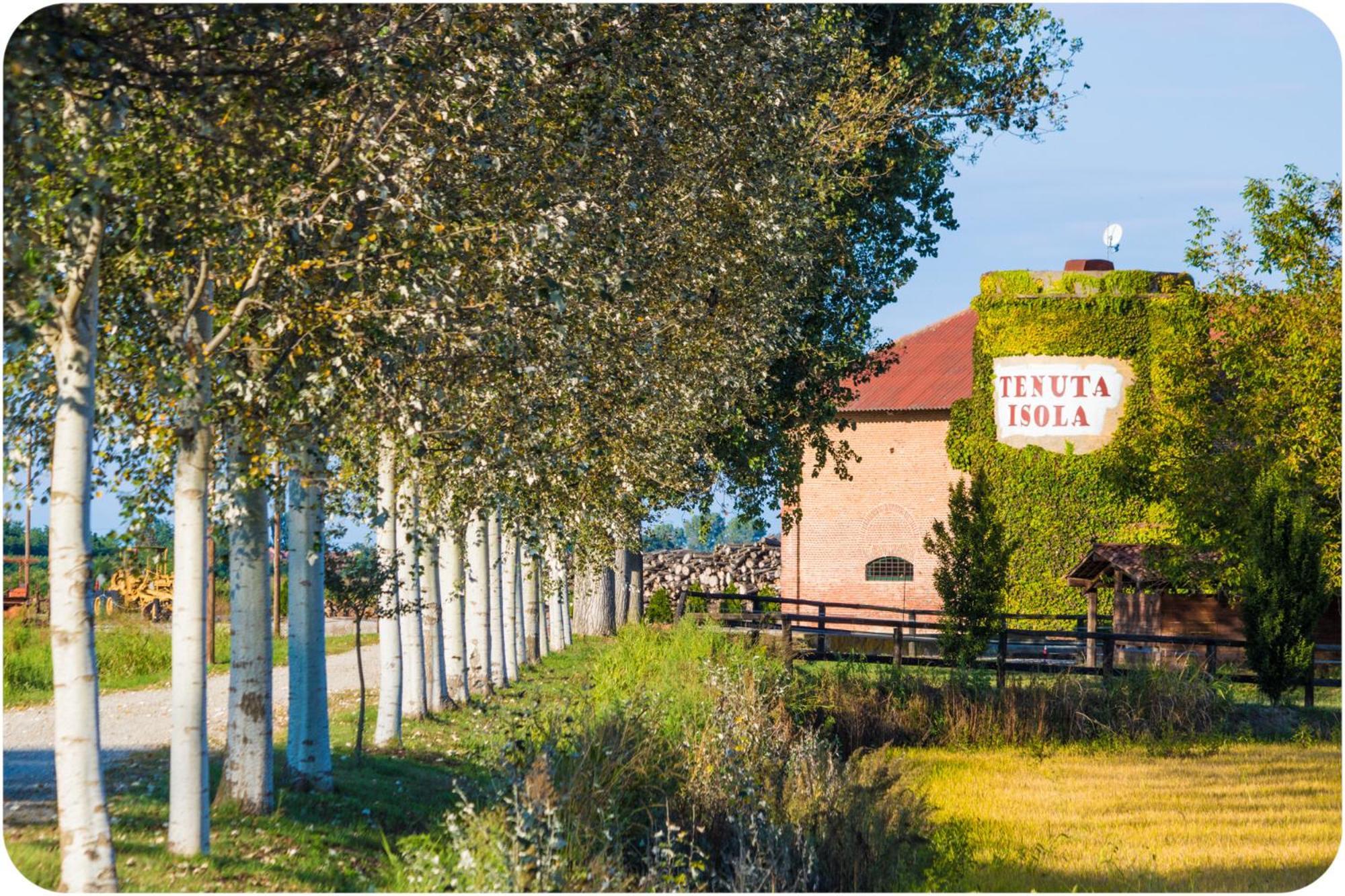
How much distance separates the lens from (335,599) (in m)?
14.4

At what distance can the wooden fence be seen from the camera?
2375cm

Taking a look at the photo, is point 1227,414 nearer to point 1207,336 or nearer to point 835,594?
point 1207,336

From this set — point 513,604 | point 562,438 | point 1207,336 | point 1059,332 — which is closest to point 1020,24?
point 1207,336

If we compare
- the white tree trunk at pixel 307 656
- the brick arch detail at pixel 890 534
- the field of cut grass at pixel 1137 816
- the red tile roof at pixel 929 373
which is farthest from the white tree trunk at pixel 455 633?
the brick arch detail at pixel 890 534

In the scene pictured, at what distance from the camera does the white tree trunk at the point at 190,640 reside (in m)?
9.11

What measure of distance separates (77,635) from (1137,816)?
12.3 m

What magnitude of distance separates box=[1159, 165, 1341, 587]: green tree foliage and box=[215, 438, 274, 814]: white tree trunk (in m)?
18.8

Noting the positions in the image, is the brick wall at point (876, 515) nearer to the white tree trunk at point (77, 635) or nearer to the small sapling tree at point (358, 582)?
the small sapling tree at point (358, 582)

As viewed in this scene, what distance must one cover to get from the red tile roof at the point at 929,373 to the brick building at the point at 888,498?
4 centimetres

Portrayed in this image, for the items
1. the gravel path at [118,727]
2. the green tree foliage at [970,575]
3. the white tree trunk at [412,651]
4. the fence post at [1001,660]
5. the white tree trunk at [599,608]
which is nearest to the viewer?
the gravel path at [118,727]

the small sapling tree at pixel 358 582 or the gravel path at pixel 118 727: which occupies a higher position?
the small sapling tree at pixel 358 582

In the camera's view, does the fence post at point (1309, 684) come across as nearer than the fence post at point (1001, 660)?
No

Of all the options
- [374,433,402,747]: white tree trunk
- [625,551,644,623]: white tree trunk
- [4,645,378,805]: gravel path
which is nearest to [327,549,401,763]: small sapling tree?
[374,433,402,747]: white tree trunk

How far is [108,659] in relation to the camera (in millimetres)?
24047
